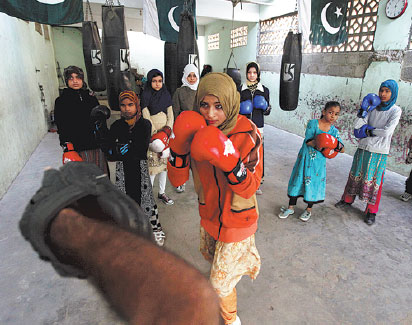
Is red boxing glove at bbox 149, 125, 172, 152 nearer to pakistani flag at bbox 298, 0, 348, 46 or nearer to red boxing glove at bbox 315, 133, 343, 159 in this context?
red boxing glove at bbox 315, 133, 343, 159

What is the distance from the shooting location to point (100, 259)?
1.30 feet

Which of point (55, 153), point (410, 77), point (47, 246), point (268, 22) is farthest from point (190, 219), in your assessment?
point (268, 22)

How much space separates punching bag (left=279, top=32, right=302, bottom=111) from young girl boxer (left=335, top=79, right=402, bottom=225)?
44.3 inches

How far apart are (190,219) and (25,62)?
17.3 feet

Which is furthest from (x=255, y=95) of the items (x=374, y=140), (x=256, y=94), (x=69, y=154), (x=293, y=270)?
(x=69, y=154)

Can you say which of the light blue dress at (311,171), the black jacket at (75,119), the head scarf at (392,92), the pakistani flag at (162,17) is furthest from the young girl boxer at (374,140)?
the pakistani flag at (162,17)

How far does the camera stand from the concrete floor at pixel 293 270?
6.08 ft

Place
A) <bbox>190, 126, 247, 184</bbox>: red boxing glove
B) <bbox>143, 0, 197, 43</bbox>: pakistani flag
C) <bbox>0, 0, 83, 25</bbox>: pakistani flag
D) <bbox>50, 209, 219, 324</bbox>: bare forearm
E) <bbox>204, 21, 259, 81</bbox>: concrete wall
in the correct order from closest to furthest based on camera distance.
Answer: <bbox>50, 209, 219, 324</bbox>: bare forearm → <bbox>190, 126, 247, 184</bbox>: red boxing glove → <bbox>0, 0, 83, 25</bbox>: pakistani flag → <bbox>143, 0, 197, 43</bbox>: pakistani flag → <bbox>204, 21, 259, 81</bbox>: concrete wall

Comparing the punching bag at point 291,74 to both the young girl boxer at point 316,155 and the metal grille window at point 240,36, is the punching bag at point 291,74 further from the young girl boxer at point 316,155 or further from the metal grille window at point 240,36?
the metal grille window at point 240,36

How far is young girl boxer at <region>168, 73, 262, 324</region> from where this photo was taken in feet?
3.70

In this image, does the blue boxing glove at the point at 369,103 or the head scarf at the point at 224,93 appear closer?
the head scarf at the point at 224,93

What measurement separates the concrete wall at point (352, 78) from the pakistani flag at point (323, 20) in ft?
2.27

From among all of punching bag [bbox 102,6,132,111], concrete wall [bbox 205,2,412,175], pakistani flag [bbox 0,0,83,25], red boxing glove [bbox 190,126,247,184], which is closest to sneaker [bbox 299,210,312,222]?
red boxing glove [bbox 190,126,247,184]

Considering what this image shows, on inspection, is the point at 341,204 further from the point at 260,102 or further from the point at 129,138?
the point at 129,138
